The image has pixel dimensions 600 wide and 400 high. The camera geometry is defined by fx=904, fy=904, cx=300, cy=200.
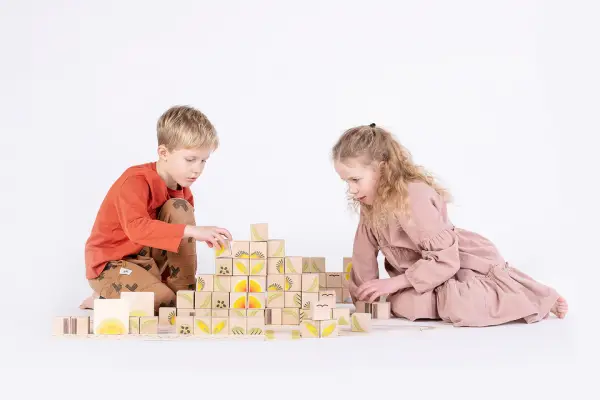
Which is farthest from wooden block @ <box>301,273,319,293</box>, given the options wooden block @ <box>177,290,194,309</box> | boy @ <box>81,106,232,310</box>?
boy @ <box>81,106,232,310</box>

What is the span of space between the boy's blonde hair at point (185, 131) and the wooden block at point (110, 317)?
0.89 metres

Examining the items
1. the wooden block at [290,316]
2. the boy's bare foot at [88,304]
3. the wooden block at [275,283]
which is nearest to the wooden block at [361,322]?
the wooden block at [290,316]

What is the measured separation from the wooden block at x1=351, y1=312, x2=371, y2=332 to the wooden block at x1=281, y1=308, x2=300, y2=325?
0.30 meters

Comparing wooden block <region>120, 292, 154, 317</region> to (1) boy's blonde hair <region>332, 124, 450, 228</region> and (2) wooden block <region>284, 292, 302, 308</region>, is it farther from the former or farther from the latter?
(1) boy's blonde hair <region>332, 124, 450, 228</region>

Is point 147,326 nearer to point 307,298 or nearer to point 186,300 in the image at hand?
point 186,300

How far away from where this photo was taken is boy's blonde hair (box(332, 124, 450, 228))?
157 inches

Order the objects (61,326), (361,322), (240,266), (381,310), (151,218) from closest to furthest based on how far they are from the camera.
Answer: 1. (61,326)
2. (361,322)
3. (240,266)
4. (381,310)
5. (151,218)

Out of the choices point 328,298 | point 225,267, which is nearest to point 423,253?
point 328,298

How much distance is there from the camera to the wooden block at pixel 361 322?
3635mm

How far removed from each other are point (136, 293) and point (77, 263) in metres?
1.53

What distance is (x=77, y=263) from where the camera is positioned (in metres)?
5.14

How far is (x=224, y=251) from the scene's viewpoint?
391 cm

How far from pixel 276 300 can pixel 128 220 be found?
0.76 m

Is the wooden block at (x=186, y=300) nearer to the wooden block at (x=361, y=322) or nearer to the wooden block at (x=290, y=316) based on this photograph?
the wooden block at (x=290, y=316)
